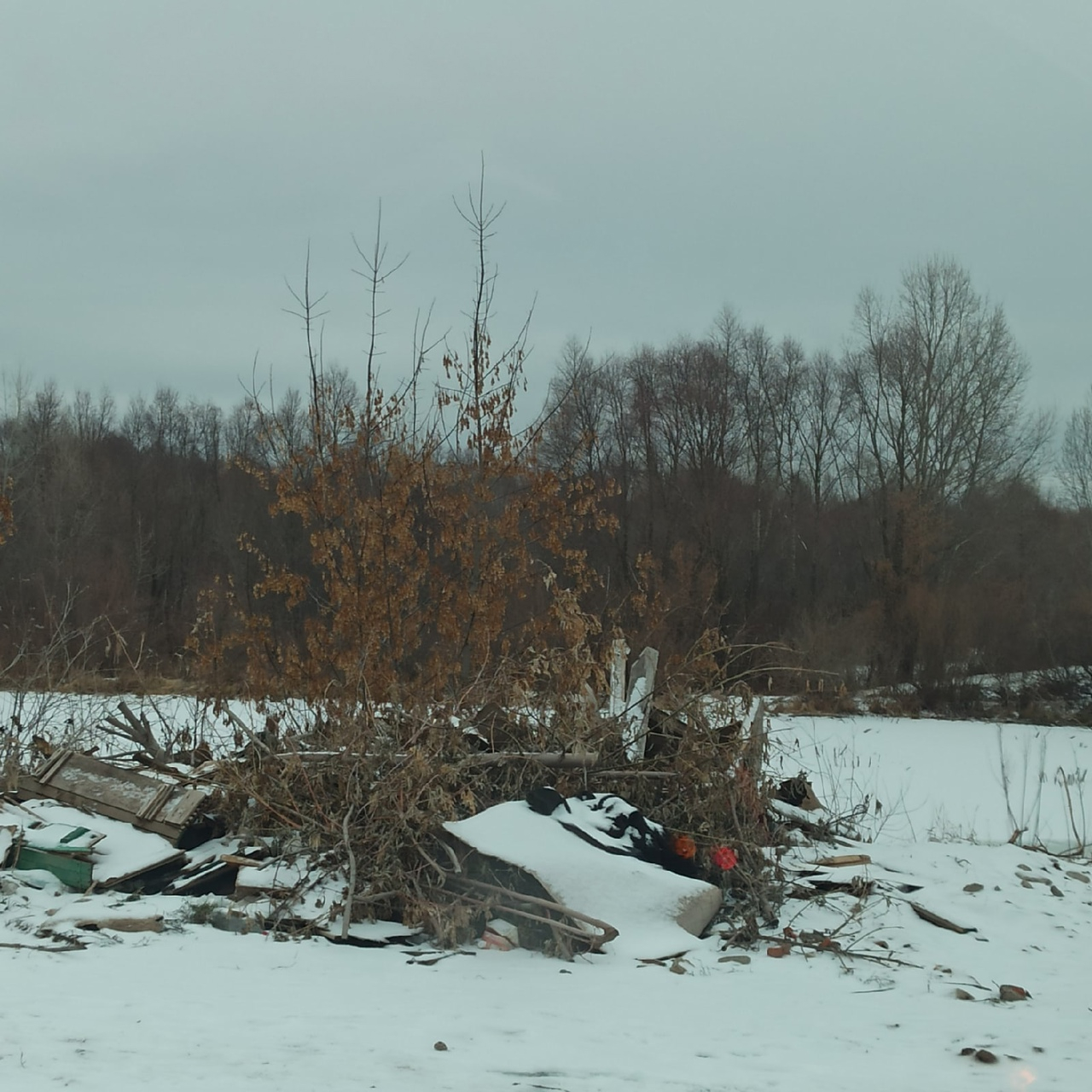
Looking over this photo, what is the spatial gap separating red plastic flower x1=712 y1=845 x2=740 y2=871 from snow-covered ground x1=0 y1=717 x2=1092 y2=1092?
41 centimetres

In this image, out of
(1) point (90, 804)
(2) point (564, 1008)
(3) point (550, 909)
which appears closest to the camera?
(2) point (564, 1008)

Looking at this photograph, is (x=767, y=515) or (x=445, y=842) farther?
(x=767, y=515)

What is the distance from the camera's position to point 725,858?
19.4 ft

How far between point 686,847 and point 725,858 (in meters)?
0.29

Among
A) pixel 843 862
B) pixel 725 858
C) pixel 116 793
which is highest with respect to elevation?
pixel 116 793

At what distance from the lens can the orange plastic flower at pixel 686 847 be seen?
6.12 meters

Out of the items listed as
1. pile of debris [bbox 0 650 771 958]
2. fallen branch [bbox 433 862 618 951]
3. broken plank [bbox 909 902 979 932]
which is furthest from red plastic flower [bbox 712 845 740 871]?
broken plank [bbox 909 902 979 932]

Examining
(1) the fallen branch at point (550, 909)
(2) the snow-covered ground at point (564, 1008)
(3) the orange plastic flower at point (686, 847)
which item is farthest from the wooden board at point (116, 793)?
(3) the orange plastic flower at point (686, 847)

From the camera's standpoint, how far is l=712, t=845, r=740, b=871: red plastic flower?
5.89m

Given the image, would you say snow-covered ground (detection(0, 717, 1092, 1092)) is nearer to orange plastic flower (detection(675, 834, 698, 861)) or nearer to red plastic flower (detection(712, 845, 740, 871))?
red plastic flower (detection(712, 845, 740, 871))

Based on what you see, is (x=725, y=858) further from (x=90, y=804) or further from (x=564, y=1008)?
(x=90, y=804)

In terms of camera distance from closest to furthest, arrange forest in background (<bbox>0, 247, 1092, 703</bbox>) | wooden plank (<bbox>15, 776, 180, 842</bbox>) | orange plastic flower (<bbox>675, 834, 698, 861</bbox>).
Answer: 1. orange plastic flower (<bbox>675, 834, 698, 861</bbox>)
2. wooden plank (<bbox>15, 776, 180, 842</bbox>)
3. forest in background (<bbox>0, 247, 1092, 703</bbox>)

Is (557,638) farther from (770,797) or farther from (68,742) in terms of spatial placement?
(68,742)

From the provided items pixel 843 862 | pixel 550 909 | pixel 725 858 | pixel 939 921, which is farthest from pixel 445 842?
pixel 939 921
